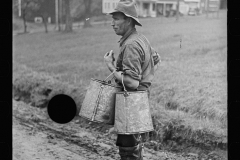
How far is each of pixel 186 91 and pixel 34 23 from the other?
2.60m

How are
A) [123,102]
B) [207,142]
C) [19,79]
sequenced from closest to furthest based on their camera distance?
[123,102]
[207,142]
[19,79]

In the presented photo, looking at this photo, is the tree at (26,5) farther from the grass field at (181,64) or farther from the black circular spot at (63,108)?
the black circular spot at (63,108)

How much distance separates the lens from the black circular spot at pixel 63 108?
5.11 metres

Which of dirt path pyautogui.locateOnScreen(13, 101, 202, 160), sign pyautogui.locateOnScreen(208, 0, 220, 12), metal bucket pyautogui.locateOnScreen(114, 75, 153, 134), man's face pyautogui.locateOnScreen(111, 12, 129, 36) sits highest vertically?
sign pyautogui.locateOnScreen(208, 0, 220, 12)

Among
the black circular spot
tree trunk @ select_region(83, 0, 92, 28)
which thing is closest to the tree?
tree trunk @ select_region(83, 0, 92, 28)

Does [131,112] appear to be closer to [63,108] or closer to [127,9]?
[127,9]

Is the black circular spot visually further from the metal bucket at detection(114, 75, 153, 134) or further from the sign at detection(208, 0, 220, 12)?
the sign at detection(208, 0, 220, 12)

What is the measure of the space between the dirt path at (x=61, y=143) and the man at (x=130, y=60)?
39.9 inches

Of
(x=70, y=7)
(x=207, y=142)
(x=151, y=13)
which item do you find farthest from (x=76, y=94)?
(x=207, y=142)

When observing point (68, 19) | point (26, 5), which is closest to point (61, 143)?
point (68, 19)

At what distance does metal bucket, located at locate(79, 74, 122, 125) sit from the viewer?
3.63 metres

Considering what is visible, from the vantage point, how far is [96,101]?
364 cm

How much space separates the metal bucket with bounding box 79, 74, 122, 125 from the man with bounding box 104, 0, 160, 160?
13 cm
